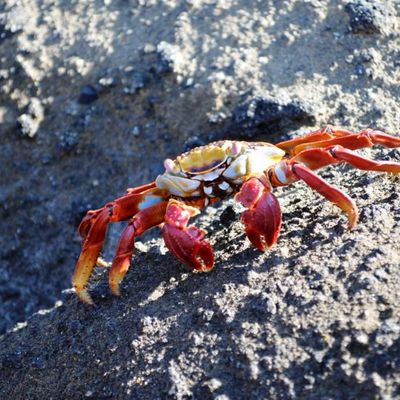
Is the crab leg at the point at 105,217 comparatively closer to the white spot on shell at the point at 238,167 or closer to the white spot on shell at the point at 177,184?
the white spot on shell at the point at 177,184

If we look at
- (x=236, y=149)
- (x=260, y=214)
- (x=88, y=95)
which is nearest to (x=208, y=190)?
(x=236, y=149)

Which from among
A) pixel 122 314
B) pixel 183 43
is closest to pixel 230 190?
pixel 122 314

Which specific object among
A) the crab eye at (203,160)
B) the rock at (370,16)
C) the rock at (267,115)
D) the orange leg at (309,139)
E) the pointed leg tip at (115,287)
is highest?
the crab eye at (203,160)

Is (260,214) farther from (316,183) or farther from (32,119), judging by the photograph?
(32,119)

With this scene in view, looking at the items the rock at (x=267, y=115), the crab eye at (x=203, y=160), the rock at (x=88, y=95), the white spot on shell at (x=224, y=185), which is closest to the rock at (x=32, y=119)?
the rock at (x=88, y=95)

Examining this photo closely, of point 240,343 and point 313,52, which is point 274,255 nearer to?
point 240,343

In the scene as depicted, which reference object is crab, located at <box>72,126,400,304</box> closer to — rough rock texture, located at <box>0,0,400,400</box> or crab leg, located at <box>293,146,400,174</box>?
crab leg, located at <box>293,146,400,174</box>

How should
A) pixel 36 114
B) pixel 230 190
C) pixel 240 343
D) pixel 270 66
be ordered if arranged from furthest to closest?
pixel 36 114
pixel 270 66
pixel 230 190
pixel 240 343
